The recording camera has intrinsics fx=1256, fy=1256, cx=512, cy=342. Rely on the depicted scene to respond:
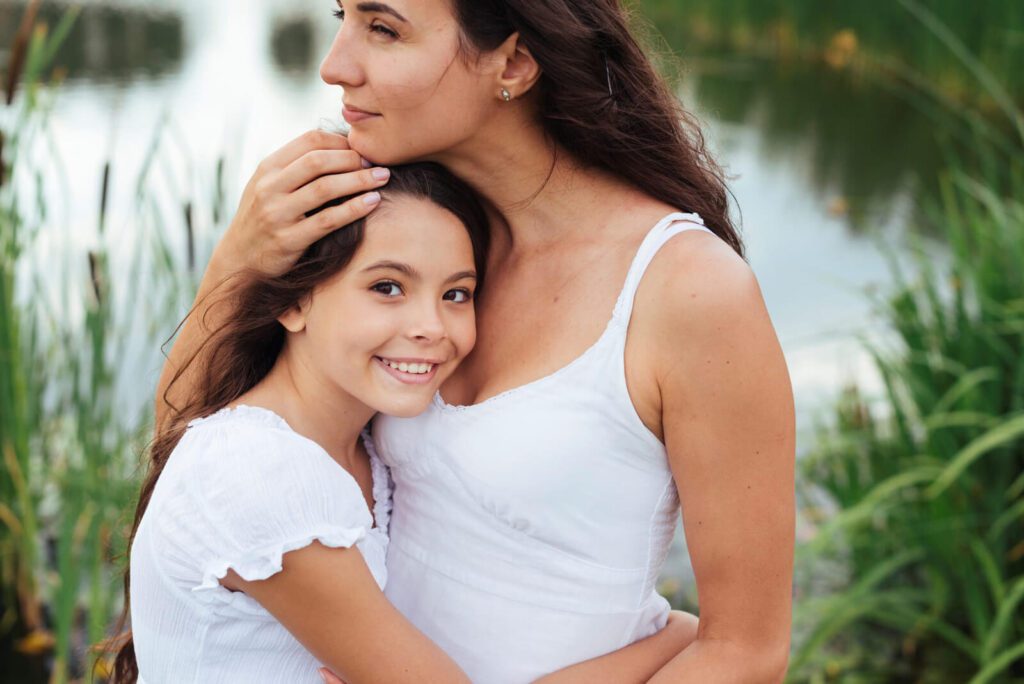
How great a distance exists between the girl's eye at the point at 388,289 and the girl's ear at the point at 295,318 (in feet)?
0.37

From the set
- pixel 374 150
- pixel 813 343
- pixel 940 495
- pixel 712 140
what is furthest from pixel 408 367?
pixel 813 343

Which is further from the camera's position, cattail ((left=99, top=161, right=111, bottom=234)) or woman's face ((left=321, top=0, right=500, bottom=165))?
cattail ((left=99, top=161, right=111, bottom=234))

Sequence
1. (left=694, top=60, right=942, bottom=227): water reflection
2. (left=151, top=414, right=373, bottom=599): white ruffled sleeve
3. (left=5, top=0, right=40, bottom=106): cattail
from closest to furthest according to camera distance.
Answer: (left=151, top=414, right=373, bottom=599): white ruffled sleeve < (left=5, top=0, right=40, bottom=106): cattail < (left=694, top=60, right=942, bottom=227): water reflection

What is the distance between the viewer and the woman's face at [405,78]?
158 cm

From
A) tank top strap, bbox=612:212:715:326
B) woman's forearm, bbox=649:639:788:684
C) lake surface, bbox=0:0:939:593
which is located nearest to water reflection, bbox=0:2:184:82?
lake surface, bbox=0:0:939:593

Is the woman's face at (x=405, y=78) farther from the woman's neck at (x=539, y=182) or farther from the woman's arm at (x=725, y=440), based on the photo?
the woman's arm at (x=725, y=440)

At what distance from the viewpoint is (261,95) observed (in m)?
7.04

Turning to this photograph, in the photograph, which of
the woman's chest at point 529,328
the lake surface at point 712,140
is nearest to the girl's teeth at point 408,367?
the woman's chest at point 529,328

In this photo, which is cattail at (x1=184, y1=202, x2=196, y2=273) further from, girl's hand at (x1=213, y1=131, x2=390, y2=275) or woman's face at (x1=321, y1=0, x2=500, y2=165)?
woman's face at (x1=321, y1=0, x2=500, y2=165)

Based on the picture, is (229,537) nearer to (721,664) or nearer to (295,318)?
(295,318)

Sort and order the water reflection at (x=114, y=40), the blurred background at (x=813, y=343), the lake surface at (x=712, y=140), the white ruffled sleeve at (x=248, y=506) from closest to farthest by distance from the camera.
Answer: the white ruffled sleeve at (x=248, y=506)
the blurred background at (x=813, y=343)
the lake surface at (x=712, y=140)
the water reflection at (x=114, y=40)

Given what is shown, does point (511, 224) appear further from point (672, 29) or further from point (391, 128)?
point (672, 29)

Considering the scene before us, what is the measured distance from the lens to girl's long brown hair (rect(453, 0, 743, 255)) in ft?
5.28

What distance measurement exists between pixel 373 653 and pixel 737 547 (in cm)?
46
